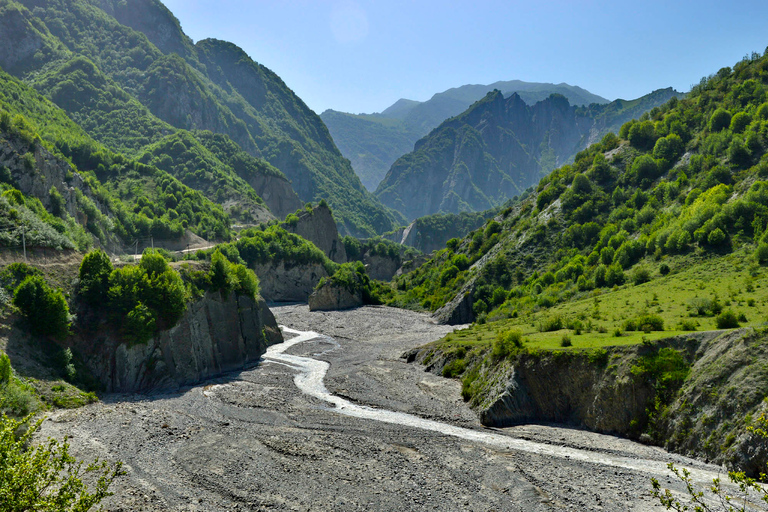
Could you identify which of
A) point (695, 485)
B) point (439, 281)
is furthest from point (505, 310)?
point (695, 485)

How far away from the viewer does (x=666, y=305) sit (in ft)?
162

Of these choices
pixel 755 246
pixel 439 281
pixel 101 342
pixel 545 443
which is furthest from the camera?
pixel 439 281

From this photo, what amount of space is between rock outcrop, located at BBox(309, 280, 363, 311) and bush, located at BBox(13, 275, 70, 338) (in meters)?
91.5

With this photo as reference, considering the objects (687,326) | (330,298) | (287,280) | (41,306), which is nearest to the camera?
(687,326)

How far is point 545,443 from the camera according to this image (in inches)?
1328

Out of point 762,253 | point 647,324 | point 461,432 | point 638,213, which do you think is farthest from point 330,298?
point 647,324

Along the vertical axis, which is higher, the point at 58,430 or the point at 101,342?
the point at 101,342

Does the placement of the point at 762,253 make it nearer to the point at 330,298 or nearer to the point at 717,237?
the point at 717,237

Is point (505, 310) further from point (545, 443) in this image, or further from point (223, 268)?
point (545, 443)

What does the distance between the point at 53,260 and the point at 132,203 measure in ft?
356

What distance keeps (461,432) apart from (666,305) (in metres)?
27.3

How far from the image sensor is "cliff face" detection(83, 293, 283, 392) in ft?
157

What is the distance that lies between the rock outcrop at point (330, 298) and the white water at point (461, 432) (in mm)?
68814

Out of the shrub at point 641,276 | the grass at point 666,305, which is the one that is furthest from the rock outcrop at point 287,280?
the shrub at point 641,276
